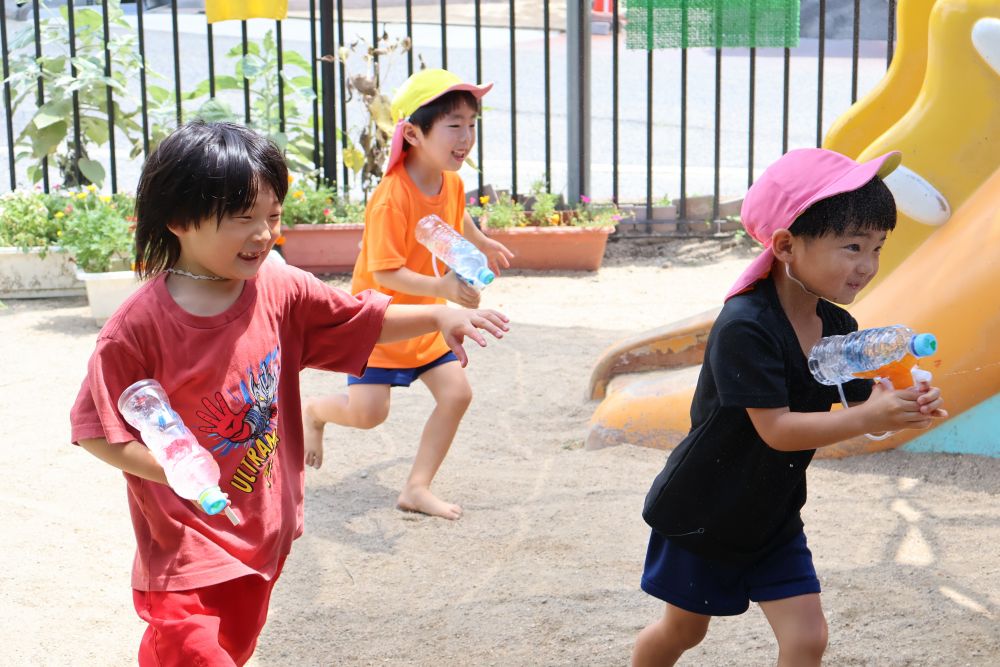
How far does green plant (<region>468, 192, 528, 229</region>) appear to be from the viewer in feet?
25.5

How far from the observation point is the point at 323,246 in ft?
25.2

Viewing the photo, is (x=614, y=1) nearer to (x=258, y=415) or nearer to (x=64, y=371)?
(x=64, y=371)

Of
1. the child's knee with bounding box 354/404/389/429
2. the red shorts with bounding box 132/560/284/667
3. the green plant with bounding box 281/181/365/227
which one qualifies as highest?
the red shorts with bounding box 132/560/284/667

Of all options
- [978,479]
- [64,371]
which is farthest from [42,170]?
[978,479]

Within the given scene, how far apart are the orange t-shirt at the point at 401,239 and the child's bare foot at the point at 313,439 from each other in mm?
411

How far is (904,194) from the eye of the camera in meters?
4.29

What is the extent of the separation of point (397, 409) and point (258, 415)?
3.06 m

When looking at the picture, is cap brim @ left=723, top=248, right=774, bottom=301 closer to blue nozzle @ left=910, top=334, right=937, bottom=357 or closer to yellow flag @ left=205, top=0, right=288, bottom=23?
blue nozzle @ left=910, top=334, right=937, bottom=357

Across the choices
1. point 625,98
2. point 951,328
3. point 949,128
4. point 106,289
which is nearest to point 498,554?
point 951,328

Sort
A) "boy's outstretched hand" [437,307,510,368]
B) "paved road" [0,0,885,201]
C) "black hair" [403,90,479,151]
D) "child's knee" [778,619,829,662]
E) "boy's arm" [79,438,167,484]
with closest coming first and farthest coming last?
"boy's arm" [79,438,167,484] < "child's knee" [778,619,829,662] < "boy's outstretched hand" [437,307,510,368] < "black hair" [403,90,479,151] < "paved road" [0,0,885,201]

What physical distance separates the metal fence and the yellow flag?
3.9 inches

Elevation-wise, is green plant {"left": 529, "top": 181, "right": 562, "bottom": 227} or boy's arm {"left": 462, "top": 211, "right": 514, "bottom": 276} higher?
boy's arm {"left": 462, "top": 211, "right": 514, "bottom": 276}

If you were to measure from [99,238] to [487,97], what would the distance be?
9.00 meters

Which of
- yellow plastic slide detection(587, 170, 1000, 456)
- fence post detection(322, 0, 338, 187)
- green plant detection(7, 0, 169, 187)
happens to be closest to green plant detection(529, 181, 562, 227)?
fence post detection(322, 0, 338, 187)
